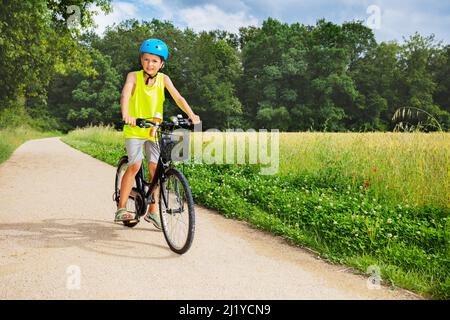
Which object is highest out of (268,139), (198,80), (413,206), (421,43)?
(421,43)

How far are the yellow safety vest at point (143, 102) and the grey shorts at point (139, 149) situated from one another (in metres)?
0.07

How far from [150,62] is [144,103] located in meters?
0.47

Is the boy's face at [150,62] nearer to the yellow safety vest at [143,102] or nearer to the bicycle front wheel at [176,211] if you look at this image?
the yellow safety vest at [143,102]

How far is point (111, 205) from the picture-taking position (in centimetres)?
675

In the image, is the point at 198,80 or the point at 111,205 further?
the point at 198,80

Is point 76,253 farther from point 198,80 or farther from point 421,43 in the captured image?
point 421,43

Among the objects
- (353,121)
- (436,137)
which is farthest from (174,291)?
(353,121)

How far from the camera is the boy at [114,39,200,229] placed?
4.40 meters

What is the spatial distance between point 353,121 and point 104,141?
45631 millimetres

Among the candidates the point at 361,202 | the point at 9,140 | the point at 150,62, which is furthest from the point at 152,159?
the point at 9,140

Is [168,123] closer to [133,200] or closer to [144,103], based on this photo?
[144,103]
